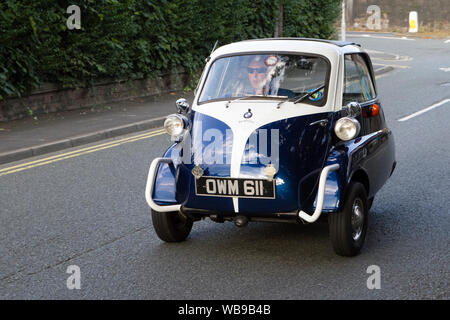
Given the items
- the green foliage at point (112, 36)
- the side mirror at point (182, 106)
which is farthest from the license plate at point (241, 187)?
the green foliage at point (112, 36)

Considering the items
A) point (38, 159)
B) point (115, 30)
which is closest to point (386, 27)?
point (115, 30)

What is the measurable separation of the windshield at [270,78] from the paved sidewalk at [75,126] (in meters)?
5.18

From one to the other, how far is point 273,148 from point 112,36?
1081 centimetres

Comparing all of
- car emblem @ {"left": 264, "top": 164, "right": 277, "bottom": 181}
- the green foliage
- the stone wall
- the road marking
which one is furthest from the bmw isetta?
the stone wall

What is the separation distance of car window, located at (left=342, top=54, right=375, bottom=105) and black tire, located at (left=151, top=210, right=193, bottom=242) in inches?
69.0

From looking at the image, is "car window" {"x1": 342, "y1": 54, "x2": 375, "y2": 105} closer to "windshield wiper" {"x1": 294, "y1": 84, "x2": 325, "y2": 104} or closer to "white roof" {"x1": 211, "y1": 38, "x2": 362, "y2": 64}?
"white roof" {"x1": 211, "y1": 38, "x2": 362, "y2": 64}

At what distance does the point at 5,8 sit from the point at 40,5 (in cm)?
86

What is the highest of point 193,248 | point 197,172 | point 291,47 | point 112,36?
point 112,36

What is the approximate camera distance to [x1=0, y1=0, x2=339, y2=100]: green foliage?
13.7m

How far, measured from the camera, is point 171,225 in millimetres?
6465

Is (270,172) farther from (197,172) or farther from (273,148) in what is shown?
(197,172)

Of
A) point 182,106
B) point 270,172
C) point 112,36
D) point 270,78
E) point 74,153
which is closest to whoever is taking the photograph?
point 270,172

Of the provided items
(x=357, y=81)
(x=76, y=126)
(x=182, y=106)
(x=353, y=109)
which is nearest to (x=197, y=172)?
(x=182, y=106)
